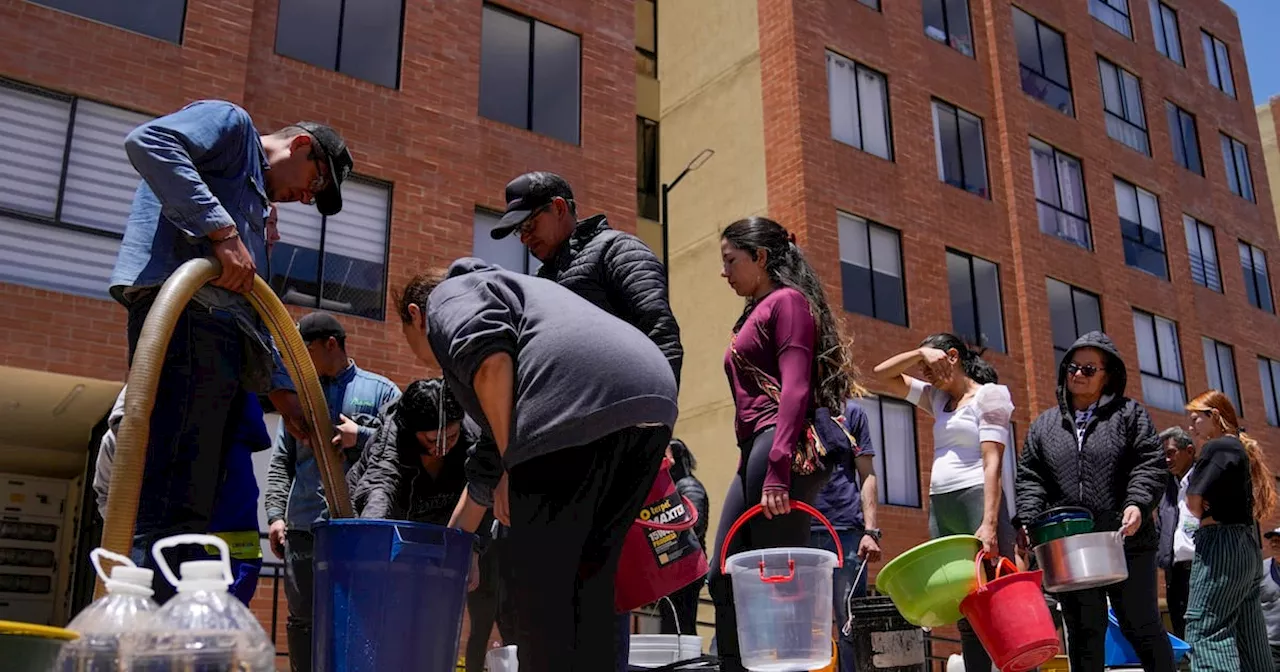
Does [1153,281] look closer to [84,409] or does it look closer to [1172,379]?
[1172,379]

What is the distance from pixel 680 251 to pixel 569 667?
1777 centimetres

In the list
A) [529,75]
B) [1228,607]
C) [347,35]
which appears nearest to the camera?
[1228,607]

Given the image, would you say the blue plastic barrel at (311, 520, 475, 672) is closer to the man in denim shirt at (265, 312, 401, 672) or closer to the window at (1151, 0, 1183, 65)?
the man in denim shirt at (265, 312, 401, 672)

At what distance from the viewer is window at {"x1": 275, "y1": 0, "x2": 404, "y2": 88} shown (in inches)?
535

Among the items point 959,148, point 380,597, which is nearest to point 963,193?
point 959,148

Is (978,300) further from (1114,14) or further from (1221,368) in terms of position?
(1114,14)

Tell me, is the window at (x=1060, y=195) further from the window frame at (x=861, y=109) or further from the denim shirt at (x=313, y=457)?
the denim shirt at (x=313, y=457)

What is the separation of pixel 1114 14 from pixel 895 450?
14473mm

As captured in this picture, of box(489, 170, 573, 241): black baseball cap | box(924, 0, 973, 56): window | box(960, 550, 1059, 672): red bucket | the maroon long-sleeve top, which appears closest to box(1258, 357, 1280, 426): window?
box(924, 0, 973, 56): window

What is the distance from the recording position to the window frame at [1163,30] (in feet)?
87.5

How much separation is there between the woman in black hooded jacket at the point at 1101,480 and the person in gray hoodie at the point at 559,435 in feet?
10.1

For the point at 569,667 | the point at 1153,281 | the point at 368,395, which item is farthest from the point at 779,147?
the point at 569,667

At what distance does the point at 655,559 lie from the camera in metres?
3.23

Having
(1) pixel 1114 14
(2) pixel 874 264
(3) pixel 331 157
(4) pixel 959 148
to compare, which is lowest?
(3) pixel 331 157
